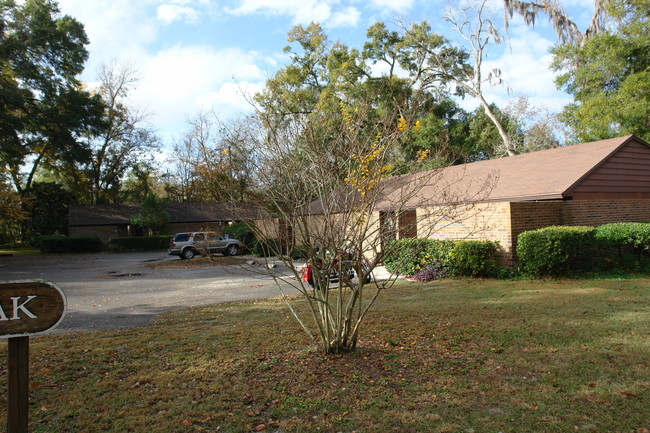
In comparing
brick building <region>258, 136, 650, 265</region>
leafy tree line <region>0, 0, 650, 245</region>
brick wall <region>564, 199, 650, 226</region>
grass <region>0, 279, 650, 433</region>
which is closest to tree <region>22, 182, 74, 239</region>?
leafy tree line <region>0, 0, 650, 245</region>

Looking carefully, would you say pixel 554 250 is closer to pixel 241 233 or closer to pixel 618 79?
pixel 618 79

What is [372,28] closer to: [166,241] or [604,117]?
[604,117]

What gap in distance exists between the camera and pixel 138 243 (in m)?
34.9

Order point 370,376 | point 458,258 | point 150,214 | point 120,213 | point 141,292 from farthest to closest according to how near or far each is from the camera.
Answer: point 120,213, point 150,214, point 141,292, point 458,258, point 370,376

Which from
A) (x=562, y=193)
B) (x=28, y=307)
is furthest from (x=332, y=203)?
(x=562, y=193)

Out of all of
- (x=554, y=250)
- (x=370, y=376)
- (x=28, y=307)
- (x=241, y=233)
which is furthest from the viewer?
(x=241, y=233)

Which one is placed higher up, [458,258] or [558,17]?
[558,17]

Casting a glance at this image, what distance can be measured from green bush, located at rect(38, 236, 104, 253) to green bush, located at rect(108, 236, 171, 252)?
55.9 inches

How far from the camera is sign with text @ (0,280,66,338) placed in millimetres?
2668

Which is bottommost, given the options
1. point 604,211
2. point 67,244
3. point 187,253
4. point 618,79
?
point 187,253

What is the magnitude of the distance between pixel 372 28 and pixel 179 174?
32.5 m

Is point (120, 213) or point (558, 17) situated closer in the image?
point (558, 17)

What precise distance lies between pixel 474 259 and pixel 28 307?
1044cm

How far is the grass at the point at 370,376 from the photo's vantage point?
3.45 m
